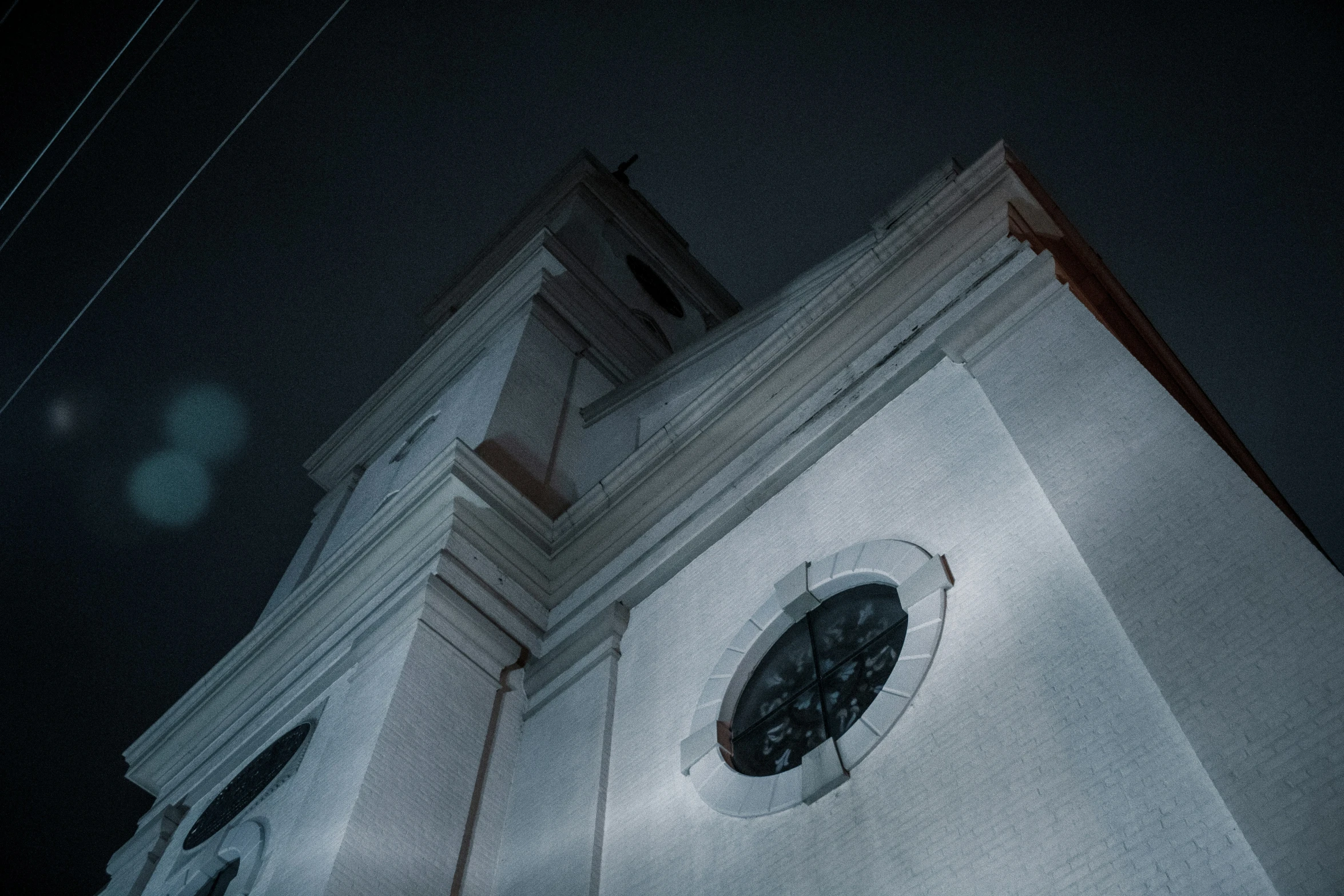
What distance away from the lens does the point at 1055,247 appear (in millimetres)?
11062

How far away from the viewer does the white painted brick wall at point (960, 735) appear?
19.1ft

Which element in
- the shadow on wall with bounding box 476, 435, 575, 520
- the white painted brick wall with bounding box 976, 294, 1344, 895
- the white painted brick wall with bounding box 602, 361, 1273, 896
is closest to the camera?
the white painted brick wall with bounding box 976, 294, 1344, 895

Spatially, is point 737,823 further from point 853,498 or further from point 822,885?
point 853,498

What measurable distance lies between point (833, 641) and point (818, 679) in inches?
11.9

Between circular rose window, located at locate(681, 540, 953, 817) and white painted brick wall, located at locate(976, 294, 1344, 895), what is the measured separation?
3.87 feet

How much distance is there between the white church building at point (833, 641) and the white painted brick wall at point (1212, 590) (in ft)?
0.07

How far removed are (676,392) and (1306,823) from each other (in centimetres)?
1094

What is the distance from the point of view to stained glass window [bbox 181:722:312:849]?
11930mm

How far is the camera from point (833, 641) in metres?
8.69

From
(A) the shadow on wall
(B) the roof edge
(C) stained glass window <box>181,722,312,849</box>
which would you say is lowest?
(C) stained glass window <box>181,722,312,849</box>

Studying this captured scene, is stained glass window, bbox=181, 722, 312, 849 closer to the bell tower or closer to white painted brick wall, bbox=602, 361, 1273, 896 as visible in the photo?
the bell tower

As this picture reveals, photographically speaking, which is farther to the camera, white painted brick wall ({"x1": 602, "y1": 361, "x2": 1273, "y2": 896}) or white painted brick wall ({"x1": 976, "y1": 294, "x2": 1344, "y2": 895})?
white painted brick wall ({"x1": 602, "y1": 361, "x2": 1273, "y2": 896})

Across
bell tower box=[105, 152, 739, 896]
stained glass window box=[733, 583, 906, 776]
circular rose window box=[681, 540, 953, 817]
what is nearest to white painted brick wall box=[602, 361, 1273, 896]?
circular rose window box=[681, 540, 953, 817]

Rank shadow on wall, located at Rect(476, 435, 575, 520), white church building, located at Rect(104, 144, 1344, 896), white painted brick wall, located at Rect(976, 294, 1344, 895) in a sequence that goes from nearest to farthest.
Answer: white painted brick wall, located at Rect(976, 294, 1344, 895) < white church building, located at Rect(104, 144, 1344, 896) < shadow on wall, located at Rect(476, 435, 575, 520)
